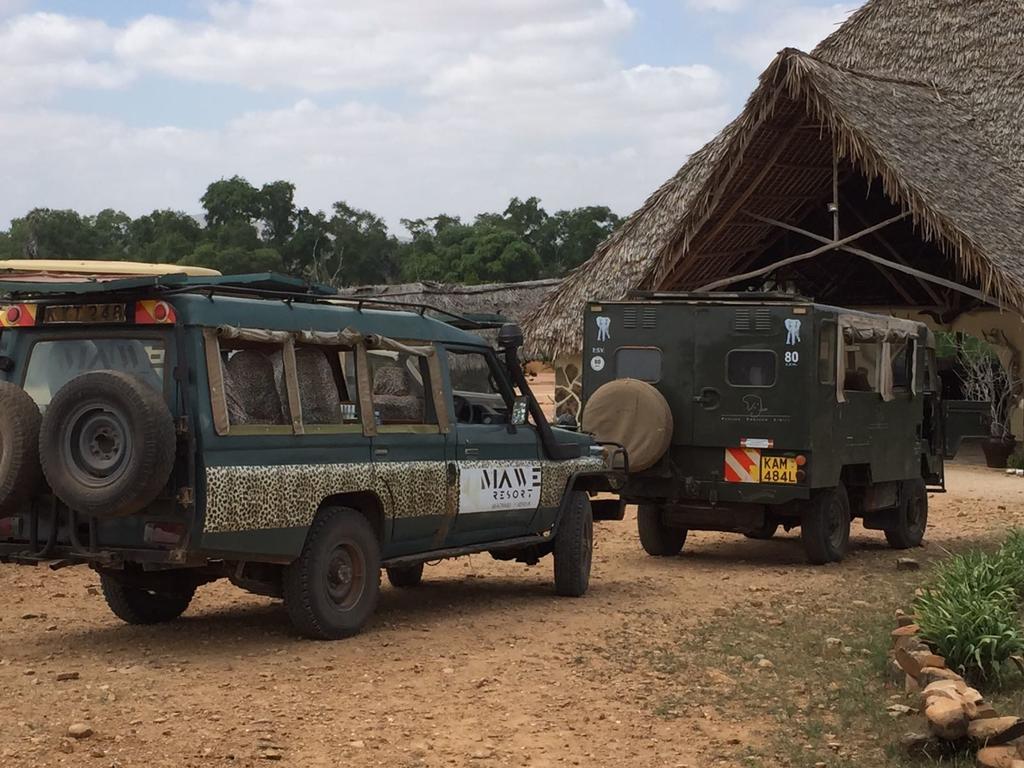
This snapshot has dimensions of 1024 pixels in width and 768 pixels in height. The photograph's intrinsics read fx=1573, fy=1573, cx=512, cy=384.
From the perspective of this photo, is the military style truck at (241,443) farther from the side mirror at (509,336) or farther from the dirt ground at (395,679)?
the dirt ground at (395,679)

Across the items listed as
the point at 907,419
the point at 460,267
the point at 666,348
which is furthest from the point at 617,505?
the point at 460,267

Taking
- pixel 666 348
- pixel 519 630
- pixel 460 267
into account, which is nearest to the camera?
pixel 519 630

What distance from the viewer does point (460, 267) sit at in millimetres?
55219

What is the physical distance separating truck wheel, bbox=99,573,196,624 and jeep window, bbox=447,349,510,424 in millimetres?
2158

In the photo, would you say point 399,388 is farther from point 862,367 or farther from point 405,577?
point 862,367

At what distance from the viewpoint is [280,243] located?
53469 millimetres

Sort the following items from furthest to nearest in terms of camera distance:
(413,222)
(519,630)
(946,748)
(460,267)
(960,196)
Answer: (413,222) < (460,267) < (960,196) < (519,630) < (946,748)

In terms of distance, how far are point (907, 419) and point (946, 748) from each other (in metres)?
8.68

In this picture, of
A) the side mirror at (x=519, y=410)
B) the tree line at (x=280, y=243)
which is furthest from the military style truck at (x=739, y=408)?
the tree line at (x=280, y=243)

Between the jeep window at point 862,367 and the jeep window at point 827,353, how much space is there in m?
0.51

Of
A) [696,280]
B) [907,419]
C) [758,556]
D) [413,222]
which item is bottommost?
[758,556]

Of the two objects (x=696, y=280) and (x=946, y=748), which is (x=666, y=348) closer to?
(x=946, y=748)

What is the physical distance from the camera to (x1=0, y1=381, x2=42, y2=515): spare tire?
823 cm

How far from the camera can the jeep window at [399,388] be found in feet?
31.6
